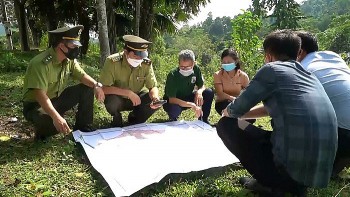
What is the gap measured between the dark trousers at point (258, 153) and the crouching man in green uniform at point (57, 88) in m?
1.24

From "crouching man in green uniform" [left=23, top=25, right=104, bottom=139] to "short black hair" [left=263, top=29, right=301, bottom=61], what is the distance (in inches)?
63.1

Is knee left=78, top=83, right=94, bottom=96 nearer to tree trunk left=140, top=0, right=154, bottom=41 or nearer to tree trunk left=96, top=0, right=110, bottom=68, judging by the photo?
tree trunk left=96, top=0, right=110, bottom=68

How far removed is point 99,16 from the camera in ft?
19.7

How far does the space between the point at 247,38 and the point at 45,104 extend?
19.8ft

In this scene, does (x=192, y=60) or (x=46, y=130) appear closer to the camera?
(x=46, y=130)

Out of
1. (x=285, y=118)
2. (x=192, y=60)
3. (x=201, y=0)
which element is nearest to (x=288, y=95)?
(x=285, y=118)

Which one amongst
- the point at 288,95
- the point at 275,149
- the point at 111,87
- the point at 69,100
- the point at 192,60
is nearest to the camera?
the point at 288,95

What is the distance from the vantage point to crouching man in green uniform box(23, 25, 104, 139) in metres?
2.73

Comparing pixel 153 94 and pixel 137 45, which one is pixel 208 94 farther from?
pixel 137 45

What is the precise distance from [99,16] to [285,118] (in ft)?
15.7

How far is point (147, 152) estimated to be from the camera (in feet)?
9.22

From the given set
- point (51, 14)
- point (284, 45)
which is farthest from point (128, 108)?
point (51, 14)

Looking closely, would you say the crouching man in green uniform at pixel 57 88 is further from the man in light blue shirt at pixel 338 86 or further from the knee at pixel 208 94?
the man in light blue shirt at pixel 338 86

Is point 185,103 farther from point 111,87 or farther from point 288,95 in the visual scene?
point 288,95
